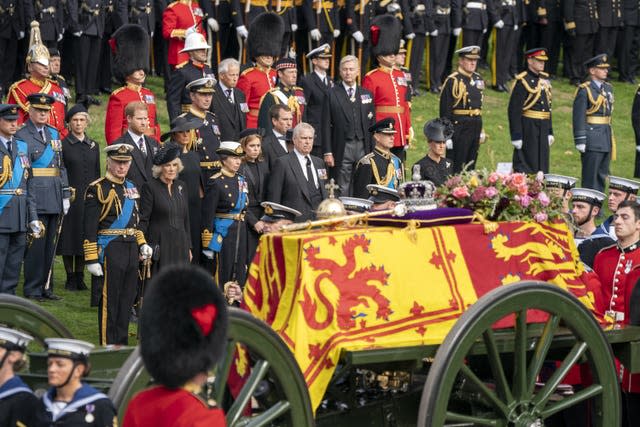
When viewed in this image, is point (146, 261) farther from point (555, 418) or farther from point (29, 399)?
point (29, 399)

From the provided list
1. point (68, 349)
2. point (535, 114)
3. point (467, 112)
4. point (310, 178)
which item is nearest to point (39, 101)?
point (310, 178)

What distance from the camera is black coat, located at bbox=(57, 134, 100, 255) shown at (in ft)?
40.8

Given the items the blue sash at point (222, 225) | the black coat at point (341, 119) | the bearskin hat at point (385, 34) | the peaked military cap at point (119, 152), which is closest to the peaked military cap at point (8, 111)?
the peaked military cap at point (119, 152)

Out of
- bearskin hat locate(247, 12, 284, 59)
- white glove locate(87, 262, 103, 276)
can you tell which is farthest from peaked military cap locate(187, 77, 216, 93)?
white glove locate(87, 262, 103, 276)

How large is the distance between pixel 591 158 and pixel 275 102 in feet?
15.7

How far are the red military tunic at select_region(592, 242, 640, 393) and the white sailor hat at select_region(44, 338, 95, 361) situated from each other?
10.4 ft

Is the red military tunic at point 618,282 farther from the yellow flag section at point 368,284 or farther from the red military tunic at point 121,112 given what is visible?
the red military tunic at point 121,112

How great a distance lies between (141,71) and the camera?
1342cm

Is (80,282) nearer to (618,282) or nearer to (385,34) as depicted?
(618,282)

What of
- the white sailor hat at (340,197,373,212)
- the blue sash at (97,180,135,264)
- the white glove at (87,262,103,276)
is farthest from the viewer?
the blue sash at (97,180,135,264)

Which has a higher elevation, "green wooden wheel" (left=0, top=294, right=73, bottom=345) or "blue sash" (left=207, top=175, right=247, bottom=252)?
"green wooden wheel" (left=0, top=294, right=73, bottom=345)

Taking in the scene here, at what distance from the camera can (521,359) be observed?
287 inches

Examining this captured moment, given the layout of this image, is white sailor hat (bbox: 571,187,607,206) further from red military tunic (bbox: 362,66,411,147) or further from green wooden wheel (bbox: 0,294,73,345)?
red military tunic (bbox: 362,66,411,147)

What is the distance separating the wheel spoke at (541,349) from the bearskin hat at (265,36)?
8.18 metres
